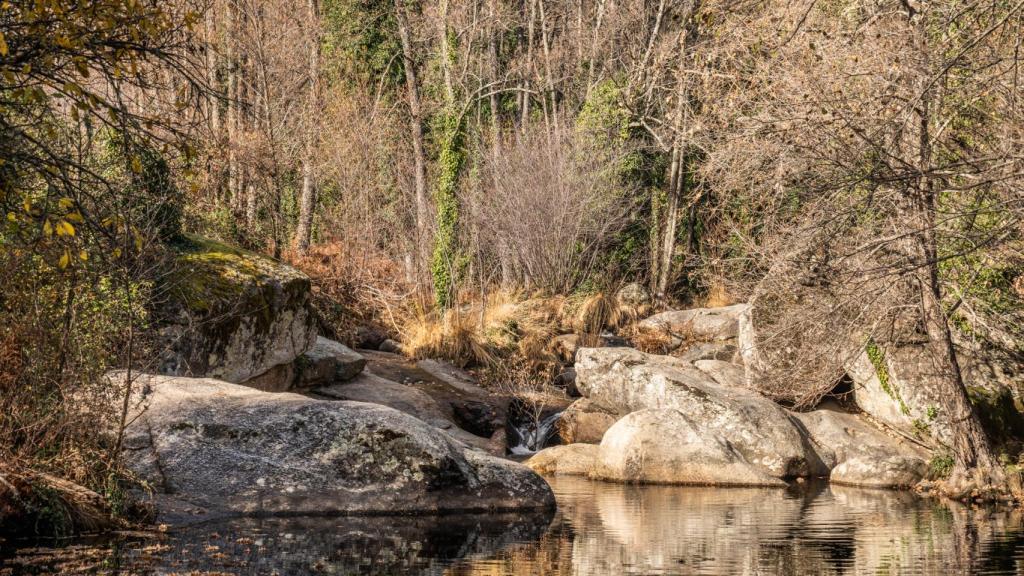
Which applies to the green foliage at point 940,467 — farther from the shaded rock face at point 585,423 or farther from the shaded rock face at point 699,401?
the shaded rock face at point 585,423

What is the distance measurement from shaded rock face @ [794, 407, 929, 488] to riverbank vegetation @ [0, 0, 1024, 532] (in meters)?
0.63

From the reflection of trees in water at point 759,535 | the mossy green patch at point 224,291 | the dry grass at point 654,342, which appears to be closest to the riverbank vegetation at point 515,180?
the mossy green patch at point 224,291

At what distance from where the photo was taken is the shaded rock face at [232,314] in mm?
13578

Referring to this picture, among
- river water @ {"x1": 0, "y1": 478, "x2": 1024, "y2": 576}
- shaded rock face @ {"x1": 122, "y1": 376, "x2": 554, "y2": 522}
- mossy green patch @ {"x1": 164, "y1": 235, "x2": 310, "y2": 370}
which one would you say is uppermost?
mossy green patch @ {"x1": 164, "y1": 235, "x2": 310, "y2": 370}

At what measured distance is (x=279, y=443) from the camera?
394 inches

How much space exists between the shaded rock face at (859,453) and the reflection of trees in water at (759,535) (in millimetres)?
944

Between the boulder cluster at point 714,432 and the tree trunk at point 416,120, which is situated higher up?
the tree trunk at point 416,120

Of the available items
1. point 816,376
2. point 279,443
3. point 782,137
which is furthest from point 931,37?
point 279,443

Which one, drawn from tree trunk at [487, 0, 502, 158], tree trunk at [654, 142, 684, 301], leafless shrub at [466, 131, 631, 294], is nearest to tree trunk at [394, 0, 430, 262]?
leafless shrub at [466, 131, 631, 294]

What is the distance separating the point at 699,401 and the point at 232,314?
6.87 meters

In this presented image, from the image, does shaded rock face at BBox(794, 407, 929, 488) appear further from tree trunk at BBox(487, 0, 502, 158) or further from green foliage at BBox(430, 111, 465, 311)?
tree trunk at BBox(487, 0, 502, 158)

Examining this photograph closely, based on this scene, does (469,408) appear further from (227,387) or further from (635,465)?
(227,387)

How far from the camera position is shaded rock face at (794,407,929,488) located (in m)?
13.7

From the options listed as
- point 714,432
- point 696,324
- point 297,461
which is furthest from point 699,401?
point 696,324
